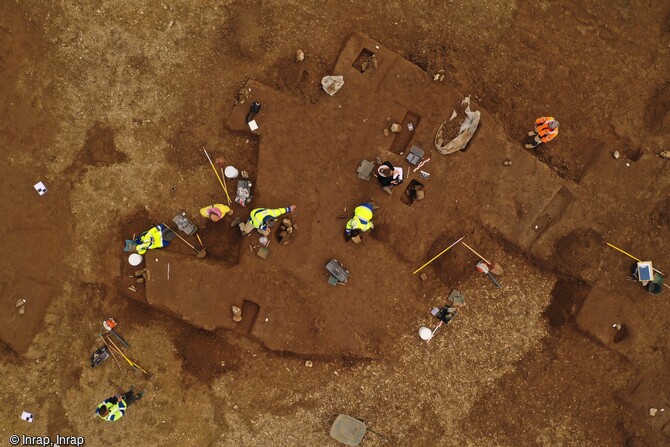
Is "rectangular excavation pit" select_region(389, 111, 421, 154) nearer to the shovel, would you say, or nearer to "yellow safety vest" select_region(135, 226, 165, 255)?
the shovel

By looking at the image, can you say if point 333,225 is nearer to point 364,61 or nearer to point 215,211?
point 215,211

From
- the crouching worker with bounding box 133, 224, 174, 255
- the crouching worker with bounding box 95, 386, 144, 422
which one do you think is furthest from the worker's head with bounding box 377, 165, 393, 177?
the crouching worker with bounding box 95, 386, 144, 422

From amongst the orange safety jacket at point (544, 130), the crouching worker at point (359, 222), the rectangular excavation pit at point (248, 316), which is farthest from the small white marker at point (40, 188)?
the orange safety jacket at point (544, 130)

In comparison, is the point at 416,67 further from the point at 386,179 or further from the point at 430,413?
the point at 430,413

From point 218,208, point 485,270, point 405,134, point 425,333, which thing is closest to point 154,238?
point 218,208

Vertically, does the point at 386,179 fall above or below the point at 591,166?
below

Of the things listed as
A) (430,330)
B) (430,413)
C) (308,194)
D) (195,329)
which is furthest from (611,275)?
(195,329)

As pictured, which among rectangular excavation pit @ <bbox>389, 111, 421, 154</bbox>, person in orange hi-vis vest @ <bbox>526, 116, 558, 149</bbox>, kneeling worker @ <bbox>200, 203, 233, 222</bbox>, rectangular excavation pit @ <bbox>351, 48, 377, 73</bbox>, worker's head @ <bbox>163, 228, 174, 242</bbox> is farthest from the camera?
rectangular excavation pit @ <bbox>389, 111, 421, 154</bbox>
